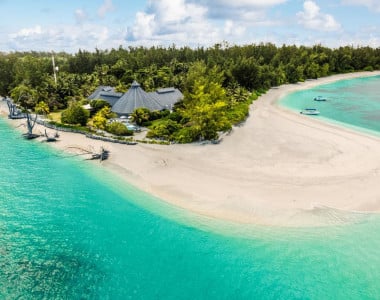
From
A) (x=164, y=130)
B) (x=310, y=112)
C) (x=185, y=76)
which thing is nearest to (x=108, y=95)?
(x=164, y=130)

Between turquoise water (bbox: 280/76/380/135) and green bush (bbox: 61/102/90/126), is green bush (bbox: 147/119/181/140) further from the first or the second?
turquoise water (bbox: 280/76/380/135)

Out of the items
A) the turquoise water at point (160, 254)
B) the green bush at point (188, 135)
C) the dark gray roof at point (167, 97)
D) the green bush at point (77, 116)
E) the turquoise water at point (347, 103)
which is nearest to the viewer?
the turquoise water at point (160, 254)

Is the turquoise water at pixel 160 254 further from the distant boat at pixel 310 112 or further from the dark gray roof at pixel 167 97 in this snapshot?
the distant boat at pixel 310 112

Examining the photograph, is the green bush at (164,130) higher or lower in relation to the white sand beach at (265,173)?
higher

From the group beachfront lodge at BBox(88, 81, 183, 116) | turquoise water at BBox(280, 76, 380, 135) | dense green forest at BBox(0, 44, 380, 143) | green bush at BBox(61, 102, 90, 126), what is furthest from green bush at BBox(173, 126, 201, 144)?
turquoise water at BBox(280, 76, 380, 135)

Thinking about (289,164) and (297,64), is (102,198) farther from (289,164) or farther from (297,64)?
(297,64)

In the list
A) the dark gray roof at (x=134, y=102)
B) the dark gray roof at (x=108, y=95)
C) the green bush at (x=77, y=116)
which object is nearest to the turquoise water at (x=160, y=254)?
the green bush at (x=77, y=116)

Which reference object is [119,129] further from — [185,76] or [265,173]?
[185,76]
